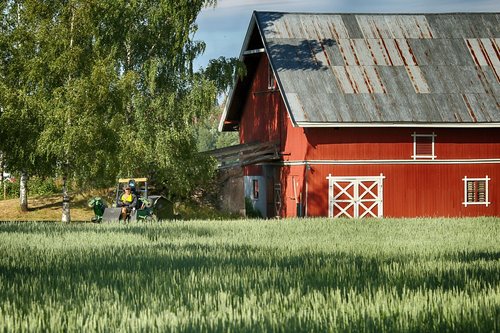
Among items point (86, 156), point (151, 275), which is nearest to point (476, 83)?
point (86, 156)

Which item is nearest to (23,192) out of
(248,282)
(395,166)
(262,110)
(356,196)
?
(262,110)

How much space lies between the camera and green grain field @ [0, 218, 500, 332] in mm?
9703

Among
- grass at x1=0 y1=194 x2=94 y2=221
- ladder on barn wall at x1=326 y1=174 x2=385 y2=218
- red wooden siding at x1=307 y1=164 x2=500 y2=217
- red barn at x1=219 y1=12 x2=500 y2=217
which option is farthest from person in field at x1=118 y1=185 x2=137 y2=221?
grass at x1=0 y1=194 x2=94 y2=221

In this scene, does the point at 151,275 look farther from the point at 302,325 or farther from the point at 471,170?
the point at 471,170

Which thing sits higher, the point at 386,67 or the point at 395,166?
the point at 386,67

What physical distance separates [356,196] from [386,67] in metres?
5.46

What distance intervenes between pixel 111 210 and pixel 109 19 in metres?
10.6

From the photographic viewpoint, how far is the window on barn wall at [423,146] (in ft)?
133

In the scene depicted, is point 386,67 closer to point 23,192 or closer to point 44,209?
point 44,209

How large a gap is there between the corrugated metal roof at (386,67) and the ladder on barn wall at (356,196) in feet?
8.13

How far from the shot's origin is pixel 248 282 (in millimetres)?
13344

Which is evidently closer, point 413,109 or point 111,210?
point 111,210

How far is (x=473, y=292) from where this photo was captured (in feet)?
38.5

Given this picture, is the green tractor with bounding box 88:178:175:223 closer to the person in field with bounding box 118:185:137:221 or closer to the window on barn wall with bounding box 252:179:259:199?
the person in field with bounding box 118:185:137:221
